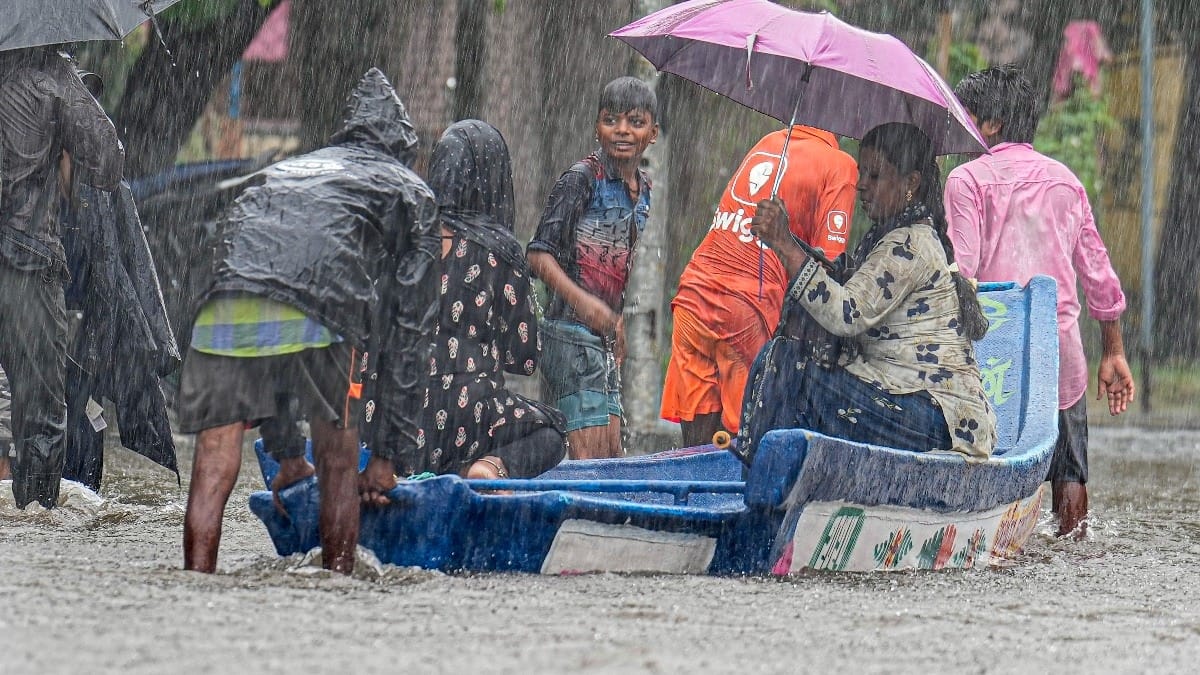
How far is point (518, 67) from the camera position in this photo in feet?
38.0

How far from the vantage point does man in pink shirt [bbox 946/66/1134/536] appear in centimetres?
723

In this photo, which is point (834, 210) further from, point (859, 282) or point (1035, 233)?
point (859, 282)

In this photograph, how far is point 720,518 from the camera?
5.64 meters

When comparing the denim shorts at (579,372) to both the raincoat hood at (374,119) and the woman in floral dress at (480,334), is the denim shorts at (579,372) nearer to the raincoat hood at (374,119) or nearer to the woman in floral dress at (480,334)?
the woman in floral dress at (480,334)

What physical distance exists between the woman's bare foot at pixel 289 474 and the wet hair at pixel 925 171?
2.14 metres

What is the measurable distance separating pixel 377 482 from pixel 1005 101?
334 cm

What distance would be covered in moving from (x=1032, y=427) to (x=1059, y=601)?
139 centimetres

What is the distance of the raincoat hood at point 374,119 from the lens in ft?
17.6

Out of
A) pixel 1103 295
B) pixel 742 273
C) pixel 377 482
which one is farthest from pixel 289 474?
pixel 1103 295

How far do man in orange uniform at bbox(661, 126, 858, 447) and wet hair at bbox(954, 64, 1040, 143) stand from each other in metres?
0.58

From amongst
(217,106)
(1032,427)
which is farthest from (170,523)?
(217,106)

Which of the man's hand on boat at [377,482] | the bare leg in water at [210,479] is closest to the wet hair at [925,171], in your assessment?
the man's hand on boat at [377,482]

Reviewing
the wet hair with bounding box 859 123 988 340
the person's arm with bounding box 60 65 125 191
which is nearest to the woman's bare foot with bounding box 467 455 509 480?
the wet hair with bounding box 859 123 988 340

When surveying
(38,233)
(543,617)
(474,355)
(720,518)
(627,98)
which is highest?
(627,98)
